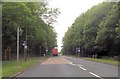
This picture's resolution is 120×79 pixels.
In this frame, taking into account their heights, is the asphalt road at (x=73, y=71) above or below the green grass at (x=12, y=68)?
below

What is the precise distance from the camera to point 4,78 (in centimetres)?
2119

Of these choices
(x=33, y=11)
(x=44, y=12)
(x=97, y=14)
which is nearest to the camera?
(x=33, y=11)

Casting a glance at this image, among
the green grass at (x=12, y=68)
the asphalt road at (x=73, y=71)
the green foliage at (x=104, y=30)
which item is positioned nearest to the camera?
the asphalt road at (x=73, y=71)

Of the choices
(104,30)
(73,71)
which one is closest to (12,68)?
(73,71)

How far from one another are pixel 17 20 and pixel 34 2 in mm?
8526

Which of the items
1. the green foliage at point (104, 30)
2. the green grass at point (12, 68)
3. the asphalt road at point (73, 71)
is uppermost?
the green foliage at point (104, 30)

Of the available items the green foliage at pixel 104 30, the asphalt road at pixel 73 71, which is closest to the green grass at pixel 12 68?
the asphalt road at pixel 73 71

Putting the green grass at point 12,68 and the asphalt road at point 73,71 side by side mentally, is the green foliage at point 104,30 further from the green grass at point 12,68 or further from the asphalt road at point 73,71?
the asphalt road at point 73,71

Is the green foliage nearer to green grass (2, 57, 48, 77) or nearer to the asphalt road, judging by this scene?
green grass (2, 57, 48, 77)

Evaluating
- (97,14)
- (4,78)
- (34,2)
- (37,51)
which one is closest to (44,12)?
(34,2)

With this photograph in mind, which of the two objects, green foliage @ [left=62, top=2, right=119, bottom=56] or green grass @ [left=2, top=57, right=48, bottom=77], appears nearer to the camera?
green grass @ [left=2, top=57, right=48, bottom=77]

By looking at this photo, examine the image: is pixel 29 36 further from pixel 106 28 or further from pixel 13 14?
pixel 13 14

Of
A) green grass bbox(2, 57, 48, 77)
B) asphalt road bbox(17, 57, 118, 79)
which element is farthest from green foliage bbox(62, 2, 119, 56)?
asphalt road bbox(17, 57, 118, 79)

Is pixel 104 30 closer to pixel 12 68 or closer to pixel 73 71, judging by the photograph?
pixel 12 68
